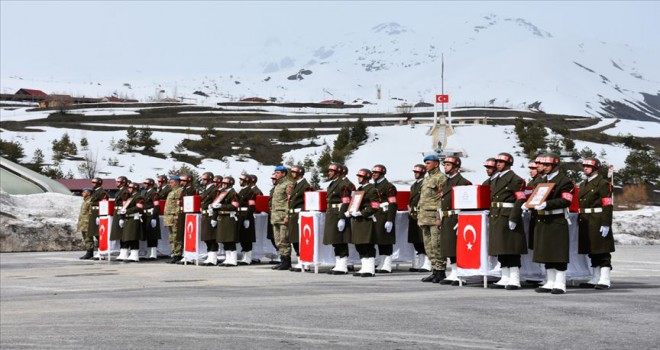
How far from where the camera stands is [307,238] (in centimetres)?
1966

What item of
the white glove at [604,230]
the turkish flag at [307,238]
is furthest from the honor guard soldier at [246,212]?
the white glove at [604,230]

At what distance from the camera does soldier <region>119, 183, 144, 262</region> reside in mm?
24812

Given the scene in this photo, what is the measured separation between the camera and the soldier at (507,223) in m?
14.4

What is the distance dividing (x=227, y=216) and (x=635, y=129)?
79.7 metres

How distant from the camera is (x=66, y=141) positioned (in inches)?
3615

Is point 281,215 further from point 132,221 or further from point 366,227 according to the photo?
point 132,221

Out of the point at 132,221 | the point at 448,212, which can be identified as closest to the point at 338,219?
the point at 448,212

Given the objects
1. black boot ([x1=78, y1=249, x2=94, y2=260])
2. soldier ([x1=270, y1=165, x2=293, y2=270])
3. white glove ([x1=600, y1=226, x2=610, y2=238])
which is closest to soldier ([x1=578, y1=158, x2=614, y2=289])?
white glove ([x1=600, y1=226, x2=610, y2=238])

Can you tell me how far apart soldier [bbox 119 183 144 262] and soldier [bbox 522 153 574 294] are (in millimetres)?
12825

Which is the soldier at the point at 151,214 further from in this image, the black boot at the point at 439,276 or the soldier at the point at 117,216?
the black boot at the point at 439,276

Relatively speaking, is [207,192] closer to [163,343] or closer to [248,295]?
[248,295]

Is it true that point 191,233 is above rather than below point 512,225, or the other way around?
below

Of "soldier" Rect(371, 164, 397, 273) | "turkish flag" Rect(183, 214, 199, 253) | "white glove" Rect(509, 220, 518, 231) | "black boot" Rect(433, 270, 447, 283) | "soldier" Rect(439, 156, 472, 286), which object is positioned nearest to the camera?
"white glove" Rect(509, 220, 518, 231)

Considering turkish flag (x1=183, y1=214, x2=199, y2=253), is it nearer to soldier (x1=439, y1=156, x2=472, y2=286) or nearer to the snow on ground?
soldier (x1=439, y1=156, x2=472, y2=286)
